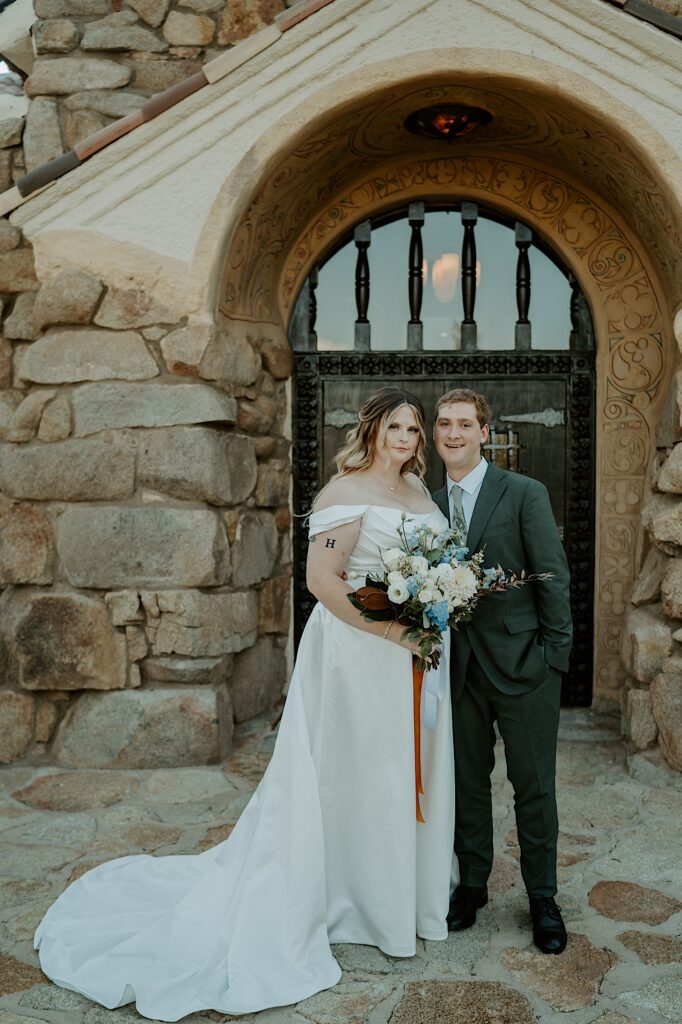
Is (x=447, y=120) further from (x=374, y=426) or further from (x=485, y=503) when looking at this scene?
(x=485, y=503)

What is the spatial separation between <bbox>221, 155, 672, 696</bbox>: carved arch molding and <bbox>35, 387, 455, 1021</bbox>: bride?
8.06 feet

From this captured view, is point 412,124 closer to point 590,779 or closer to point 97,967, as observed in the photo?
point 590,779

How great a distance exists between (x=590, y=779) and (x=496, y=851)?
3.16ft

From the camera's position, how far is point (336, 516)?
8.62ft

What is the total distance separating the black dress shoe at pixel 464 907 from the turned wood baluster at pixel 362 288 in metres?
3.23

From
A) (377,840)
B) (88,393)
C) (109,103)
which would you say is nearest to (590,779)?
(377,840)

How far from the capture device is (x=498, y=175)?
16.3 feet

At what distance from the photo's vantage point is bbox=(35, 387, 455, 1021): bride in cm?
245

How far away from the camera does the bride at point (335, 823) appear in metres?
2.45

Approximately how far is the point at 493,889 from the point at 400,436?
1565 millimetres

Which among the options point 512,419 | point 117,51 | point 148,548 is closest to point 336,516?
point 148,548

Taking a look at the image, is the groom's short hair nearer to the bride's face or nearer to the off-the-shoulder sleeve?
the bride's face

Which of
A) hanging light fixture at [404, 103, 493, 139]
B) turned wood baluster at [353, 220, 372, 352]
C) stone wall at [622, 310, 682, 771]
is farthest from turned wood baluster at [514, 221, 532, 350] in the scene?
stone wall at [622, 310, 682, 771]

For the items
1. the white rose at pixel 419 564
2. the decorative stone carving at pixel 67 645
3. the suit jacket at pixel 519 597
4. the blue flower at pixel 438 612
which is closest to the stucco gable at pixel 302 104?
the decorative stone carving at pixel 67 645
